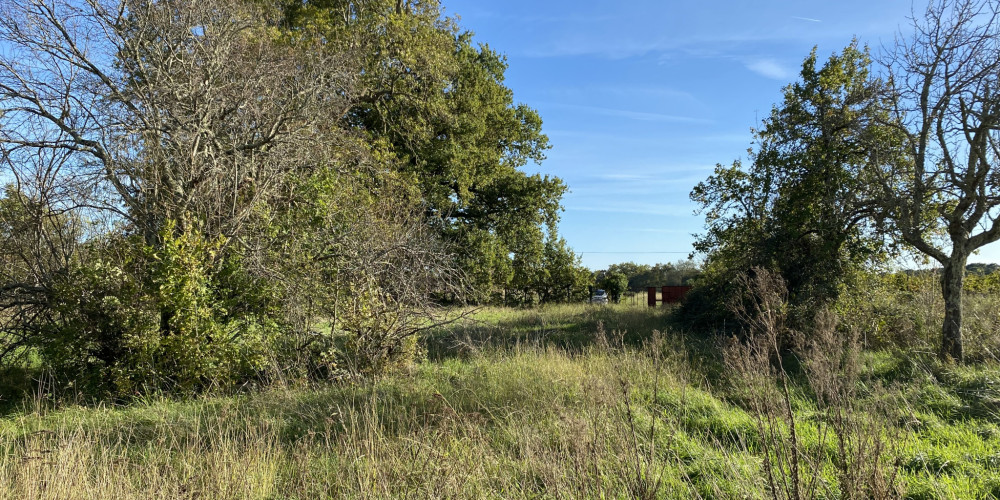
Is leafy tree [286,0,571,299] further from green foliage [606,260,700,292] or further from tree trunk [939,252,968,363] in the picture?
green foliage [606,260,700,292]

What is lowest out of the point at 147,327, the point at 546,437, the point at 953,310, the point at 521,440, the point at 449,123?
the point at 546,437

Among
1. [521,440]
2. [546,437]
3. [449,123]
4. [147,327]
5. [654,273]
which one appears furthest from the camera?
[654,273]

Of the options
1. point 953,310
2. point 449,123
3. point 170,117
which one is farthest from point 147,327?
point 953,310

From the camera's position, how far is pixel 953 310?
877 cm

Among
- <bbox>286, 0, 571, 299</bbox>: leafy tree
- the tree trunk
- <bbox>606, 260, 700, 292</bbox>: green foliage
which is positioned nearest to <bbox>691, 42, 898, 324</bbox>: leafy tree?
the tree trunk

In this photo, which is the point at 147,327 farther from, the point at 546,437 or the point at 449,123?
the point at 449,123

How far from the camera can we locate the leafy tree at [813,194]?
37.2ft

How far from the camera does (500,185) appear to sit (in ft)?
68.8

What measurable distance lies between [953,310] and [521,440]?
28.9 feet

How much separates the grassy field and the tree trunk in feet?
1.42

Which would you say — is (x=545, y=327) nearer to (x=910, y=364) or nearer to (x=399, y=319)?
(x=399, y=319)

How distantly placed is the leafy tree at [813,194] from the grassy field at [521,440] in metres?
3.57

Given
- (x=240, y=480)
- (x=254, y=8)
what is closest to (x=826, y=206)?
(x=240, y=480)


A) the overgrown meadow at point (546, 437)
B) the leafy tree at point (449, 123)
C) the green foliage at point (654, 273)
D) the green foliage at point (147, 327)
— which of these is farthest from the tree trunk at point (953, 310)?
the green foliage at point (654, 273)
